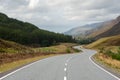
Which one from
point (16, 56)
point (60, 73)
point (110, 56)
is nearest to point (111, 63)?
point (60, 73)

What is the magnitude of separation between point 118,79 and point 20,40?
513 ft

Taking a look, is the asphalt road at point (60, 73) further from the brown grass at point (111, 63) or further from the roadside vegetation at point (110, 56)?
the roadside vegetation at point (110, 56)

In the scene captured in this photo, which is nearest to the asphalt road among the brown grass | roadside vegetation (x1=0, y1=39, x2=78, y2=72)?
the brown grass

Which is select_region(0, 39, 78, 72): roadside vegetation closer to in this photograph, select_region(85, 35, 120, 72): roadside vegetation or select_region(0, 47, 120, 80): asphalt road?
select_region(0, 47, 120, 80): asphalt road

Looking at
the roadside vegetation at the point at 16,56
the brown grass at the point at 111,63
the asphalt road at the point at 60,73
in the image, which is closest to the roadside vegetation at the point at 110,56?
the brown grass at the point at 111,63

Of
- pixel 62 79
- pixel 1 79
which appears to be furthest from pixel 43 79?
pixel 1 79

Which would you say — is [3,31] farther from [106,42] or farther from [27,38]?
[106,42]

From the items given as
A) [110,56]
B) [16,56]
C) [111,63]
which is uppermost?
[16,56]

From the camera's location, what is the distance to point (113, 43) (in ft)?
576

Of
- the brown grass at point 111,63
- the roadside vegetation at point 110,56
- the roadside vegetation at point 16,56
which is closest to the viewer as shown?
the brown grass at point 111,63

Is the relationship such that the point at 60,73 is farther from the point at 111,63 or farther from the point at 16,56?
the point at 16,56

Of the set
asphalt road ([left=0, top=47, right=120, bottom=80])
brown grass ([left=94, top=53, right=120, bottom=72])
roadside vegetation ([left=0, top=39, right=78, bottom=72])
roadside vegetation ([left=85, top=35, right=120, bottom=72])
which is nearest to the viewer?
asphalt road ([left=0, top=47, right=120, bottom=80])

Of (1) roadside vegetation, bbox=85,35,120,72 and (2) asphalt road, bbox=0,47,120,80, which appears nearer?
(2) asphalt road, bbox=0,47,120,80

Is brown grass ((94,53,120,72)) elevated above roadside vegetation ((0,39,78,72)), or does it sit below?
below
